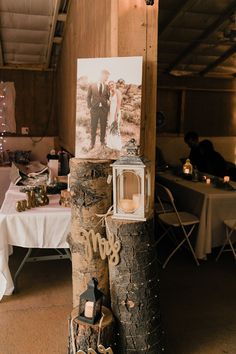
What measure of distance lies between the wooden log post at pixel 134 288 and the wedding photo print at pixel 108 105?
0.44m

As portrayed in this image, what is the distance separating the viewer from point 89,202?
2012mm

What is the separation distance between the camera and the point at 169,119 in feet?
24.3

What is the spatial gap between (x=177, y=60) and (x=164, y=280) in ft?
15.2

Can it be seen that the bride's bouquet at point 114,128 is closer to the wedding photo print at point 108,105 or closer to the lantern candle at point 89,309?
the wedding photo print at point 108,105

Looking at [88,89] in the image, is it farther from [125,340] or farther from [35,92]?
[35,92]

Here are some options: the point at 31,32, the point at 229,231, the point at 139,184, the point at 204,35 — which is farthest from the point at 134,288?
the point at 204,35

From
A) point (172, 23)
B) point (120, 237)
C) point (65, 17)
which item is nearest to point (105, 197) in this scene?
point (120, 237)

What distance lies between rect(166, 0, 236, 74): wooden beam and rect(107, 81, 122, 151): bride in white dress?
3.58 meters

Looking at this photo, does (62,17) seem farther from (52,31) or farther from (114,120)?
(114,120)

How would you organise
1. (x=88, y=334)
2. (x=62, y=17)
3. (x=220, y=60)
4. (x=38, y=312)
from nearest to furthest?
(x=88, y=334) < (x=38, y=312) < (x=62, y=17) < (x=220, y=60)

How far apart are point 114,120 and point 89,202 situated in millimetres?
479

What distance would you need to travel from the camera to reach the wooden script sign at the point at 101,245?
1.84 metres

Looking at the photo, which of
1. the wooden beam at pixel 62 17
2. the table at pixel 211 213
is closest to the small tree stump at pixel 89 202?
the table at pixel 211 213

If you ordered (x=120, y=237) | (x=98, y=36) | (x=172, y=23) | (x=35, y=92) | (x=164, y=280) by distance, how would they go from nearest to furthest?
(x=120, y=237) → (x=98, y=36) → (x=164, y=280) → (x=172, y=23) → (x=35, y=92)
